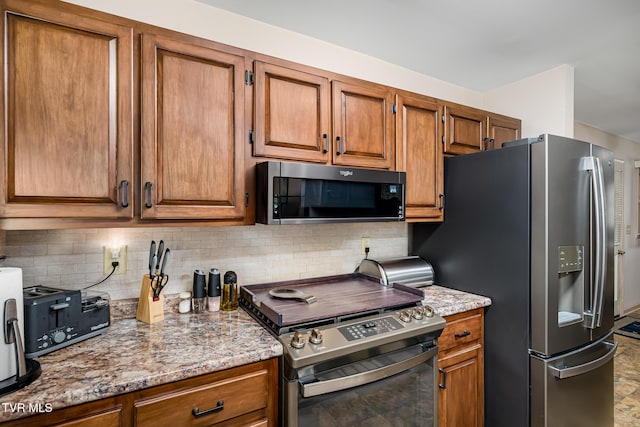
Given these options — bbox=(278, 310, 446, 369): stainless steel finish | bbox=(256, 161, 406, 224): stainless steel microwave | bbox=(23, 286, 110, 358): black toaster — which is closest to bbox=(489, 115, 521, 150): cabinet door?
bbox=(256, 161, 406, 224): stainless steel microwave

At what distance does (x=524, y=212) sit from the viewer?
1725 mm

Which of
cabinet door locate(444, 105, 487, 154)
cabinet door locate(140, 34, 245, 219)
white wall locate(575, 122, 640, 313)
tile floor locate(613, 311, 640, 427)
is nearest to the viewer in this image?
cabinet door locate(140, 34, 245, 219)

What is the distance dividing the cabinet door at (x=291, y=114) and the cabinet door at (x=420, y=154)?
0.53m

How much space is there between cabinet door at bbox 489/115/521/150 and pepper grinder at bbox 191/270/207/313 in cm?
222

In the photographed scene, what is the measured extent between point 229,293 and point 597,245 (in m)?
2.05

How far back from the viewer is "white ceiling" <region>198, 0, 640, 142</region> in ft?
5.79

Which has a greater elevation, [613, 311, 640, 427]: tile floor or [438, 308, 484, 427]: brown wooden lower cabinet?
[438, 308, 484, 427]: brown wooden lower cabinet

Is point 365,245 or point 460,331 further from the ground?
point 365,245

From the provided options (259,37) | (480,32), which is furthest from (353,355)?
(480,32)

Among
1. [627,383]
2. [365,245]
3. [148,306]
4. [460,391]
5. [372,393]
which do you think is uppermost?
[365,245]

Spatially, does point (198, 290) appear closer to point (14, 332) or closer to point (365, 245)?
point (14, 332)

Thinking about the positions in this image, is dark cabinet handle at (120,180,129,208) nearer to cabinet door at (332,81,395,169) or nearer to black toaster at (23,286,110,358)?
black toaster at (23,286,110,358)

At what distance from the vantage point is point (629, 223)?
15.3 ft

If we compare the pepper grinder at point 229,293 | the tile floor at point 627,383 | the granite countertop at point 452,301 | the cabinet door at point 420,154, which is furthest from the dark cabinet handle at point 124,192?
the tile floor at point 627,383
